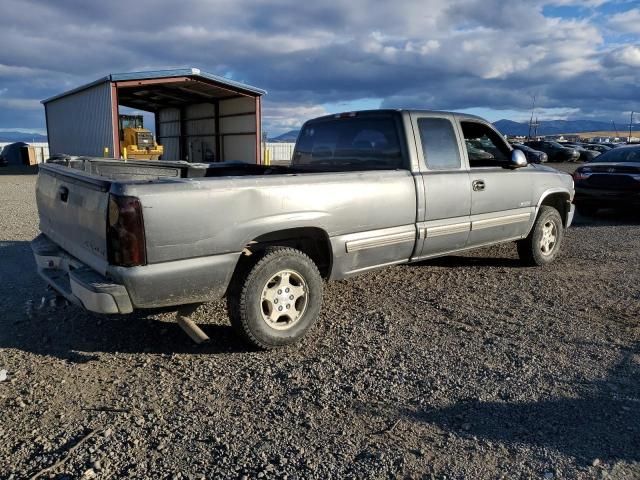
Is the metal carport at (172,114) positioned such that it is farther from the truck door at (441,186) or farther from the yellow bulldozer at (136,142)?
the truck door at (441,186)

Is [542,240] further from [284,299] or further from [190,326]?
[190,326]

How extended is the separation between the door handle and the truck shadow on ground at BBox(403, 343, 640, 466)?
2.48m

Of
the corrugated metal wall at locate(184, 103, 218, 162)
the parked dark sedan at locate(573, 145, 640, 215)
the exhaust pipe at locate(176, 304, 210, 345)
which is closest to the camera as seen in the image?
the exhaust pipe at locate(176, 304, 210, 345)

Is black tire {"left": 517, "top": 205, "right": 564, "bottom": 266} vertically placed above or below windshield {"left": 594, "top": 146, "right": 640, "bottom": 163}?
below

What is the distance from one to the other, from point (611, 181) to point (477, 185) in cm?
660

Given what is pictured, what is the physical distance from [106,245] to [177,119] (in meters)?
27.5

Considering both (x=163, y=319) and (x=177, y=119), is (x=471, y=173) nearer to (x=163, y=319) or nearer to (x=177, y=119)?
(x=163, y=319)

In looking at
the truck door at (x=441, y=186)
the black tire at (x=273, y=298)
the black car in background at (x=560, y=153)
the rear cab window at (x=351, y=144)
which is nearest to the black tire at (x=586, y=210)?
the truck door at (x=441, y=186)

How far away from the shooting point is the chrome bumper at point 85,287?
339cm

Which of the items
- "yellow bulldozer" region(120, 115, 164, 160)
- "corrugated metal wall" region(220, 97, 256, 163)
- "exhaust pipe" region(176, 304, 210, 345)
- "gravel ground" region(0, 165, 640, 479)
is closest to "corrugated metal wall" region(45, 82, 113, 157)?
"yellow bulldozer" region(120, 115, 164, 160)

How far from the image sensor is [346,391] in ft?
11.4

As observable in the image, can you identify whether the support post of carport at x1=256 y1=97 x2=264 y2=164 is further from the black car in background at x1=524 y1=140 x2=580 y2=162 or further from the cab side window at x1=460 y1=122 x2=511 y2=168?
the black car in background at x1=524 y1=140 x2=580 y2=162

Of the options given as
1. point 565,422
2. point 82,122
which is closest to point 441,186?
point 565,422

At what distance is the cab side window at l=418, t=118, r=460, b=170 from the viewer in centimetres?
518
